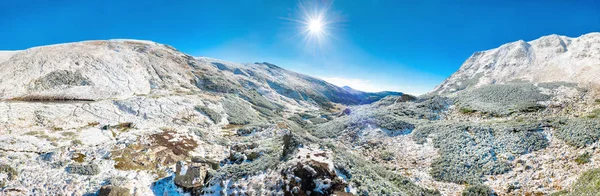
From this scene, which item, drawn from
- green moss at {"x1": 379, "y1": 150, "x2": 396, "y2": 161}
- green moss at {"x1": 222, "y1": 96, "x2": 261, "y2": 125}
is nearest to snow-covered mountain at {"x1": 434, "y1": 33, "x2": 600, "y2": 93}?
green moss at {"x1": 379, "y1": 150, "x2": 396, "y2": 161}

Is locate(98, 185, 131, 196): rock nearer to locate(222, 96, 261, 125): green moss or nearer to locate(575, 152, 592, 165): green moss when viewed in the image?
locate(222, 96, 261, 125): green moss

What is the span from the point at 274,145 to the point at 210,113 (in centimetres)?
2041

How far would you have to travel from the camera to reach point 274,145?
2091 centimetres

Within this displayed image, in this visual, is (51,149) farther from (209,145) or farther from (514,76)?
(514,76)

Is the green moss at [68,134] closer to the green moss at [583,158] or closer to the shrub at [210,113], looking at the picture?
the shrub at [210,113]

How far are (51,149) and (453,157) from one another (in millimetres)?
30936

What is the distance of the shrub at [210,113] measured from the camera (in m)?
36.3

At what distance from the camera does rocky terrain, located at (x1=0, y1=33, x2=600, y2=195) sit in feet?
45.2

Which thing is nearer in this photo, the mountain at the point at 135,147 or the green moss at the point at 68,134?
the mountain at the point at 135,147

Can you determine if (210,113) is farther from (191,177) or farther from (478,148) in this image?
(478,148)

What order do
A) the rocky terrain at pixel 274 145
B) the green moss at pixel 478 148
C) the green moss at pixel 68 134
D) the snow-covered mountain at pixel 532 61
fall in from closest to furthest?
1. the rocky terrain at pixel 274 145
2. the green moss at pixel 478 148
3. the green moss at pixel 68 134
4. the snow-covered mountain at pixel 532 61

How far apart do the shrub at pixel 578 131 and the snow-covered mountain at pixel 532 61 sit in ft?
146

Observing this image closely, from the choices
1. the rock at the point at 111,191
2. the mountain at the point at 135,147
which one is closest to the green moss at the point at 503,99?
the mountain at the point at 135,147

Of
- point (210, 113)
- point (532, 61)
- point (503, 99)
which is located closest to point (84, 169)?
point (210, 113)
